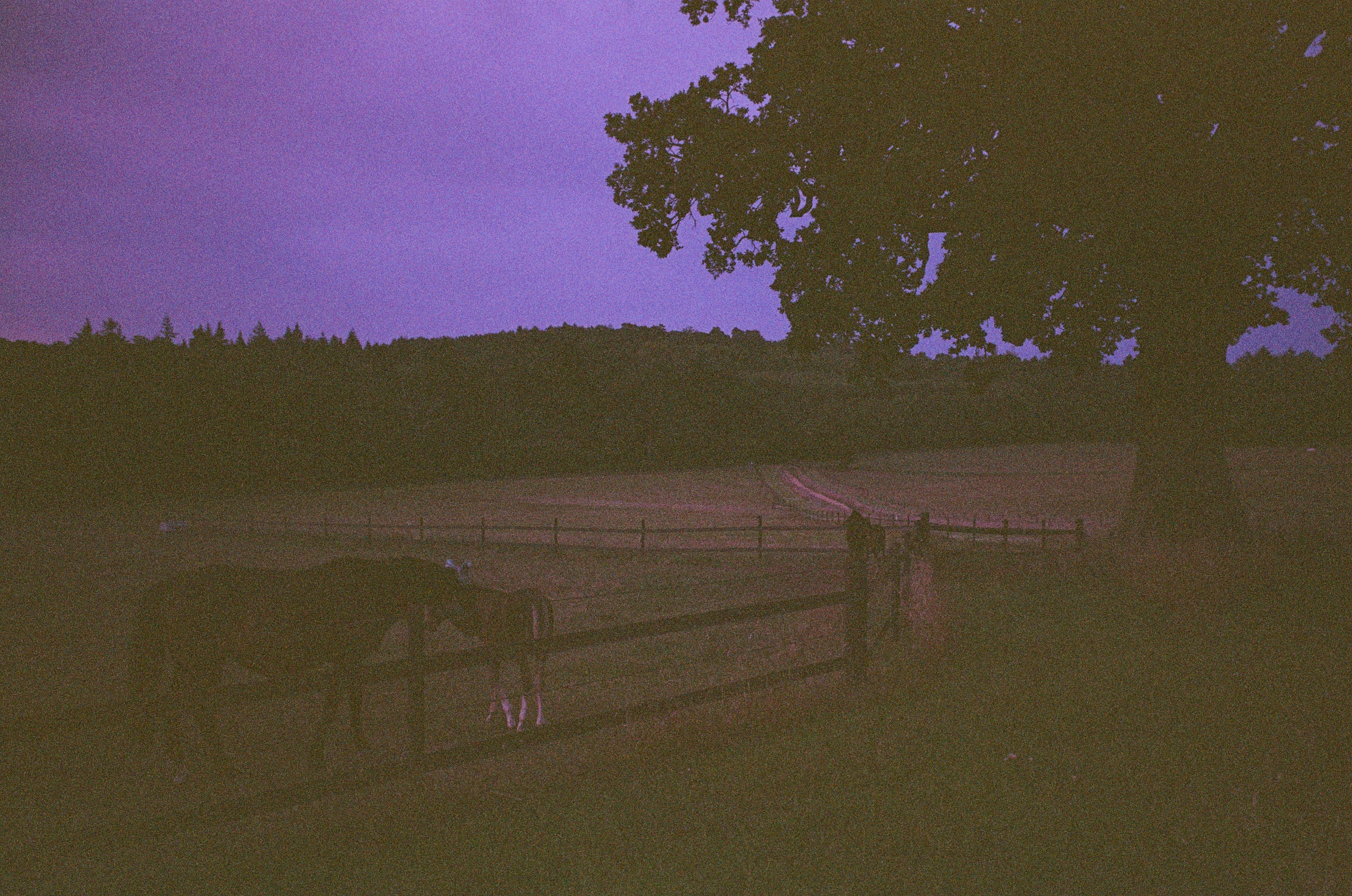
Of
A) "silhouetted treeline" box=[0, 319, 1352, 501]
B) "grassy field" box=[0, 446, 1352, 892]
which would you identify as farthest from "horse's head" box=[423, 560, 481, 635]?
"silhouetted treeline" box=[0, 319, 1352, 501]

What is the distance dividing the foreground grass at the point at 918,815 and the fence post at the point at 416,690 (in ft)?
0.98

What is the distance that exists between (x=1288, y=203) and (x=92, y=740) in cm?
2020

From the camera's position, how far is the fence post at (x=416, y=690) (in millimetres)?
5738

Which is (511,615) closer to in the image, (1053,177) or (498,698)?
(498,698)

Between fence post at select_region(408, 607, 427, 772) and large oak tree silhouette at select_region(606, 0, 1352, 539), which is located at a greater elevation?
large oak tree silhouette at select_region(606, 0, 1352, 539)

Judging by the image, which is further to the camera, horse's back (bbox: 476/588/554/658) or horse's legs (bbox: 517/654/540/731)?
horse's back (bbox: 476/588/554/658)

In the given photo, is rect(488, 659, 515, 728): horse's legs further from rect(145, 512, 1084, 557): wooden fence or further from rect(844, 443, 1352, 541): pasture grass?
rect(844, 443, 1352, 541): pasture grass

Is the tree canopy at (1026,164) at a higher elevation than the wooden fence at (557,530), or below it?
higher

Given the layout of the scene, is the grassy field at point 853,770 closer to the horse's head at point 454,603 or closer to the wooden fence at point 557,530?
the horse's head at point 454,603

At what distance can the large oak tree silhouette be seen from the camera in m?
13.4

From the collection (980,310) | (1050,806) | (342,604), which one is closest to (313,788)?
(342,604)

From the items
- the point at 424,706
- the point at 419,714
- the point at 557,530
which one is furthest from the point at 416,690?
the point at 557,530

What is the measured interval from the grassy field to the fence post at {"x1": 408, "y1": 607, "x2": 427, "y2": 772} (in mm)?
224

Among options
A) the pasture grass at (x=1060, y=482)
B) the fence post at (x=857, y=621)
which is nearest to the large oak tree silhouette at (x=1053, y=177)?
the fence post at (x=857, y=621)
